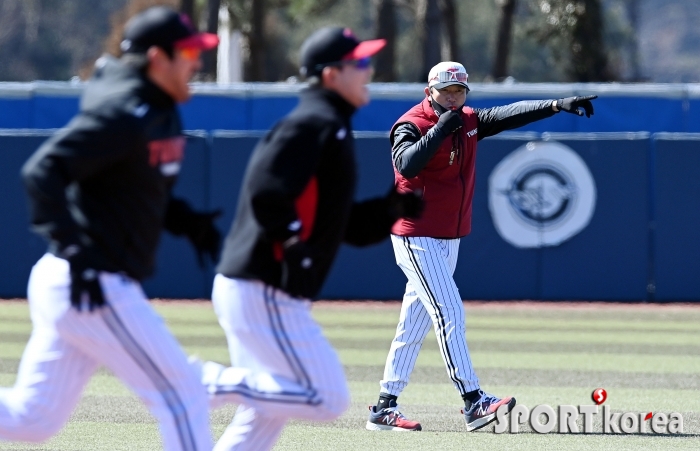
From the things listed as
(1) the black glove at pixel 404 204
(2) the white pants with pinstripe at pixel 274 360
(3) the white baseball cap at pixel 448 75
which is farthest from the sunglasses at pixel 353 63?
(3) the white baseball cap at pixel 448 75

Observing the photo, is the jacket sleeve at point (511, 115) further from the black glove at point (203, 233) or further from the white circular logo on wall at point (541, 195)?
the white circular logo on wall at point (541, 195)

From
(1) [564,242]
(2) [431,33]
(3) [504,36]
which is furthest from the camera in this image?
(3) [504,36]

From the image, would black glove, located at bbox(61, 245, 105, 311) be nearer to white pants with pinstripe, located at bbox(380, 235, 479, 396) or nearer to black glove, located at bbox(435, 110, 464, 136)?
black glove, located at bbox(435, 110, 464, 136)

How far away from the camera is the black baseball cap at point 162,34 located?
168 inches

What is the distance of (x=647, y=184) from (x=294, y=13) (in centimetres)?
2290

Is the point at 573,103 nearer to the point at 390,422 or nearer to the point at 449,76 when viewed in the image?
the point at 449,76

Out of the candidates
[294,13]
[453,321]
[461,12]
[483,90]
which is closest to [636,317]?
[483,90]

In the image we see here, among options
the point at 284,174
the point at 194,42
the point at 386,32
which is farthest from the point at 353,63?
the point at 386,32

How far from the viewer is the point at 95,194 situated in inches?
164

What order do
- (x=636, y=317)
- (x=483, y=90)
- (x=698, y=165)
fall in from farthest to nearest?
(x=483, y=90) → (x=698, y=165) → (x=636, y=317)

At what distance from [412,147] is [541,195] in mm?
8479

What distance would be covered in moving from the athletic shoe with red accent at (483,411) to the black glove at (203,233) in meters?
2.60

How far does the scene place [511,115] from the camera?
720cm

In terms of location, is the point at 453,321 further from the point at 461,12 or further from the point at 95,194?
the point at 461,12
